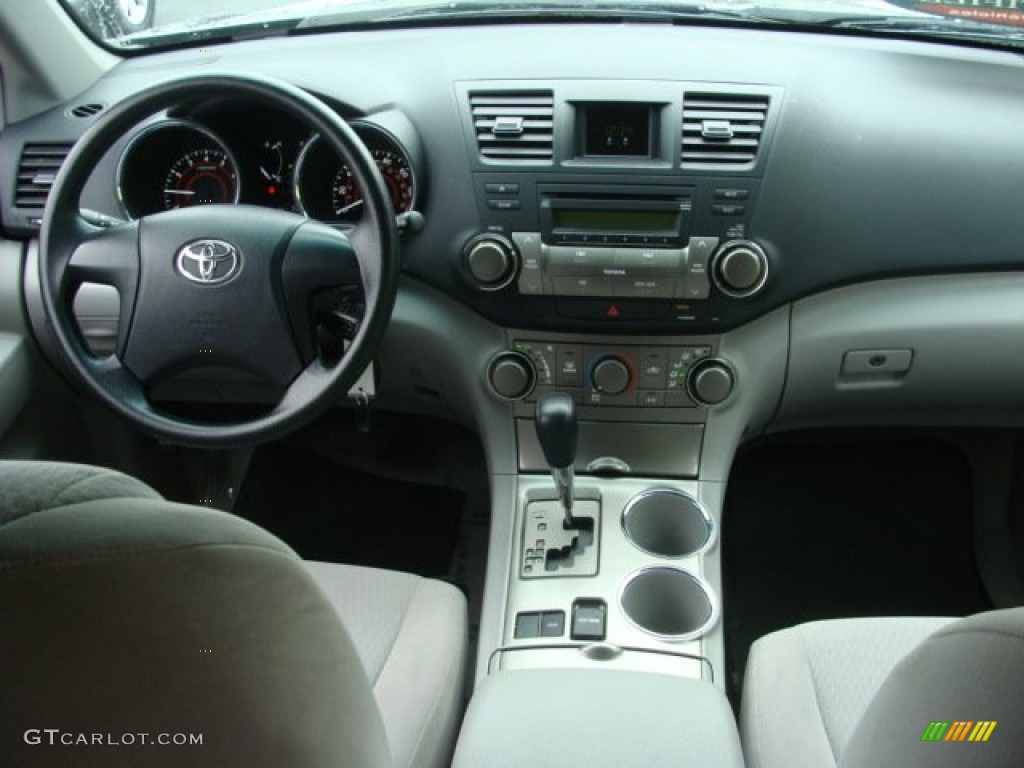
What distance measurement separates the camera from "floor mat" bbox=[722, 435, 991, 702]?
2295 millimetres

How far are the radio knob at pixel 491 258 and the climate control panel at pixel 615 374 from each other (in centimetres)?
14

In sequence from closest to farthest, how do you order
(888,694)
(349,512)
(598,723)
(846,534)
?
(888,694) < (598,723) < (846,534) < (349,512)

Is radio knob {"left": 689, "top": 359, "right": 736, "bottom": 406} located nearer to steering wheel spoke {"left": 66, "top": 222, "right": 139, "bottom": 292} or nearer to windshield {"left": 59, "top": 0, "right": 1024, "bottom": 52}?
windshield {"left": 59, "top": 0, "right": 1024, "bottom": 52}

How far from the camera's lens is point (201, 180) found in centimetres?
186

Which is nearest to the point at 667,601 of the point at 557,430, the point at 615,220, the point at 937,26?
the point at 557,430

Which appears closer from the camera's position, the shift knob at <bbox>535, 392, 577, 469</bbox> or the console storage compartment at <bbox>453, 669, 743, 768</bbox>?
the console storage compartment at <bbox>453, 669, 743, 768</bbox>

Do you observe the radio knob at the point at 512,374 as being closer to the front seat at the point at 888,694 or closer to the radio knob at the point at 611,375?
the radio knob at the point at 611,375

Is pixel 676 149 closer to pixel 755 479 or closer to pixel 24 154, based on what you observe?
pixel 755 479

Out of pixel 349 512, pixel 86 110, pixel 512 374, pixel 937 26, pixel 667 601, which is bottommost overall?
pixel 349 512

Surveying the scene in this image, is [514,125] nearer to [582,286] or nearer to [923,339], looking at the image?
[582,286]

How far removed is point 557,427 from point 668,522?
421 mm

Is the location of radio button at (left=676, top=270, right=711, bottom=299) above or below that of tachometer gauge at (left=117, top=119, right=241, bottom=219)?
below

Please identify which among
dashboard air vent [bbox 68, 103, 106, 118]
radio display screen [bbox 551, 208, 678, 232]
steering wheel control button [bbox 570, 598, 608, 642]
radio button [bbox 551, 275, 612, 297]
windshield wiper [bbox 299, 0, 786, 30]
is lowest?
steering wheel control button [bbox 570, 598, 608, 642]

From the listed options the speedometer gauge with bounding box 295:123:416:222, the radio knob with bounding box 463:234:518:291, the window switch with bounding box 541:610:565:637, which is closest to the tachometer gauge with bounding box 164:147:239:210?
the speedometer gauge with bounding box 295:123:416:222
